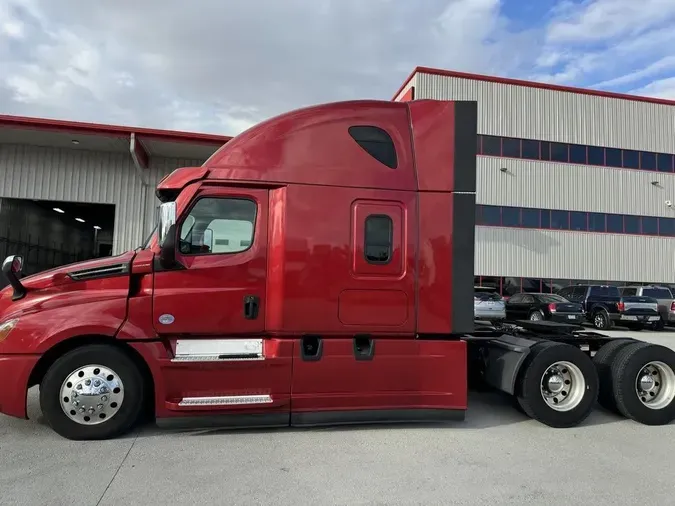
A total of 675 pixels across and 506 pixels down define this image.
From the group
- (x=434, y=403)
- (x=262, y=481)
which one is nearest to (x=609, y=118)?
(x=434, y=403)

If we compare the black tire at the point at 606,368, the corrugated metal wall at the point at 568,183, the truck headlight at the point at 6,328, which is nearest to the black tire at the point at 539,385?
the black tire at the point at 606,368

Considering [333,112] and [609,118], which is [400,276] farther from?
[609,118]

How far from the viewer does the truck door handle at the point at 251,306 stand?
504 cm

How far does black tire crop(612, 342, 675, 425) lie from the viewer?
5.77m

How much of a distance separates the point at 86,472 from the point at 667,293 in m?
22.5

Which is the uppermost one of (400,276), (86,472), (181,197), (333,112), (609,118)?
(609,118)

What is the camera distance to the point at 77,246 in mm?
26750

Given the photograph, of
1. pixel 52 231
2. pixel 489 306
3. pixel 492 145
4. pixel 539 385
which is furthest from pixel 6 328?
pixel 492 145

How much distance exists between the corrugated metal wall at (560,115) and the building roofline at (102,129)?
42.9 ft

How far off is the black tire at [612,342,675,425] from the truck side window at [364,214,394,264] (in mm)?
3178

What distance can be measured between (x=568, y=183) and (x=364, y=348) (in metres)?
23.9

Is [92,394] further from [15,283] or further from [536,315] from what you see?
[536,315]

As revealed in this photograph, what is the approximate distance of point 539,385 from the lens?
18.0 feet

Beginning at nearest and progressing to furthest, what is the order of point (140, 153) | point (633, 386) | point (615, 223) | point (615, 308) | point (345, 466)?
point (345, 466)
point (633, 386)
point (140, 153)
point (615, 308)
point (615, 223)
